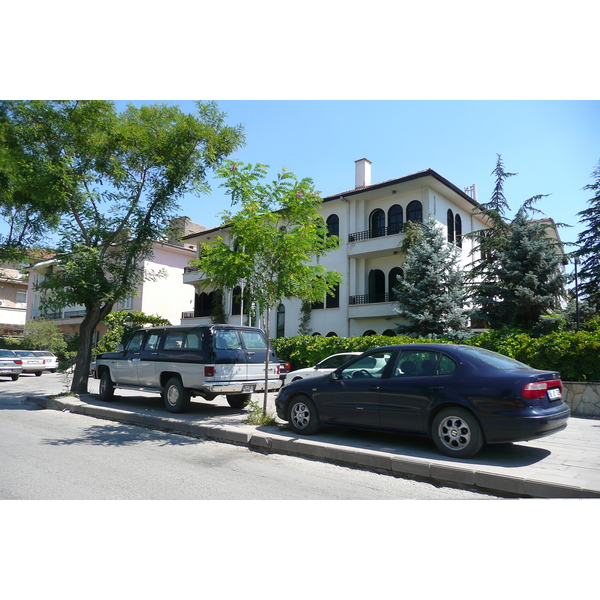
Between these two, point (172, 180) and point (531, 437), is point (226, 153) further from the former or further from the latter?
point (531, 437)

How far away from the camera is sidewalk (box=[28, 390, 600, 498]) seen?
17.8ft

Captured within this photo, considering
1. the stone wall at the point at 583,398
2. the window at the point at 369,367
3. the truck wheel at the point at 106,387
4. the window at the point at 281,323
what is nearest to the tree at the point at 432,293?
the stone wall at the point at 583,398

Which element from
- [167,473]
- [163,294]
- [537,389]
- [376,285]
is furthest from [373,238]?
[163,294]

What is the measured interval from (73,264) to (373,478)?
10103mm

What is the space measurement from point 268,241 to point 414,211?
17616mm

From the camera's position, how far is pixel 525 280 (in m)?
18.7

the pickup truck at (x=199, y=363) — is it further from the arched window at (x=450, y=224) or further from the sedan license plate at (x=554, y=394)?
the arched window at (x=450, y=224)

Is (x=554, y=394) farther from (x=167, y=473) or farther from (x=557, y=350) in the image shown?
(x=557, y=350)

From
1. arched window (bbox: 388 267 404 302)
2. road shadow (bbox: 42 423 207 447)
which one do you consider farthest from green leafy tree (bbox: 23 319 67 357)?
road shadow (bbox: 42 423 207 447)

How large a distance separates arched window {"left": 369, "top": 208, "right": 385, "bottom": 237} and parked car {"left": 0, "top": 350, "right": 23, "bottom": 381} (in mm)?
20058

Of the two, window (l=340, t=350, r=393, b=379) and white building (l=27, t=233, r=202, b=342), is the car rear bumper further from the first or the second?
white building (l=27, t=233, r=202, b=342)

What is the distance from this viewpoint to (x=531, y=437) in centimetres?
605

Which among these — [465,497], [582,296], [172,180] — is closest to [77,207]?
[172,180]

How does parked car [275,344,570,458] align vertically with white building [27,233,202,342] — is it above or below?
below
